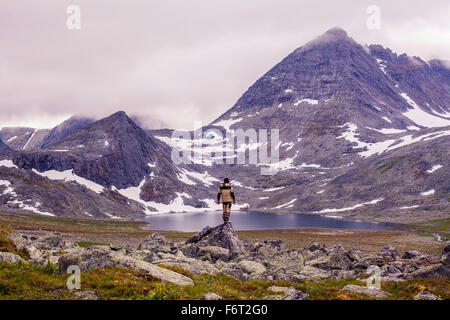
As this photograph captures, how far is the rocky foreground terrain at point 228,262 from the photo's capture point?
20.9 m

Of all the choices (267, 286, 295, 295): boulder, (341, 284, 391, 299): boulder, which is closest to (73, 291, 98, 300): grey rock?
(267, 286, 295, 295): boulder

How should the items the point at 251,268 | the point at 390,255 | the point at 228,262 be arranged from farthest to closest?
the point at 390,255
the point at 228,262
the point at 251,268

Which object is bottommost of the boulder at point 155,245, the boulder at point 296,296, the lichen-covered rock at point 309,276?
the boulder at point 155,245

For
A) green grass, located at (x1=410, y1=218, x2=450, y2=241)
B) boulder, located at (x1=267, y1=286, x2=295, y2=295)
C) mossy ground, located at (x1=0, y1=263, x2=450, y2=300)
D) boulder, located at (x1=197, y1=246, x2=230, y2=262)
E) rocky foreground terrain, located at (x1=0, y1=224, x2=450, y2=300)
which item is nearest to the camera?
Result: mossy ground, located at (x1=0, y1=263, x2=450, y2=300)

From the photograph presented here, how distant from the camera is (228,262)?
36.4 meters

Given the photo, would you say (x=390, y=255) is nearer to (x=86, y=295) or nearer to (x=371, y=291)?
(x=371, y=291)

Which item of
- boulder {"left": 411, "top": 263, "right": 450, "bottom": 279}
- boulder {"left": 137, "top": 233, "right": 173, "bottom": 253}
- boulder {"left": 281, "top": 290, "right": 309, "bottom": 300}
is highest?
boulder {"left": 281, "top": 290, "right": 309, "bottom": 300}

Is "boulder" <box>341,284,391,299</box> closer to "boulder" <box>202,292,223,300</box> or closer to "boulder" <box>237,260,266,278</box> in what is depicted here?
"boulder" <box>202,292,223,300</box>

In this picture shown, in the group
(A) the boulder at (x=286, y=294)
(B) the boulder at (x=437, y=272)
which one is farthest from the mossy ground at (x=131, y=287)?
(B) the boulder at (x=437, y=272)

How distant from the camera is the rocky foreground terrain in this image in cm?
2088

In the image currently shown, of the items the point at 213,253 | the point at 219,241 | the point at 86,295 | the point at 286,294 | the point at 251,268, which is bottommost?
the point at 213,253

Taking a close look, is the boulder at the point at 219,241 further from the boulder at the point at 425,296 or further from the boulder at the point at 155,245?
the boulder at the point at 425,296

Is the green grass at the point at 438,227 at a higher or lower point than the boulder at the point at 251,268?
lower

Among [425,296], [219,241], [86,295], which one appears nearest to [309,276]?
[425,296]
